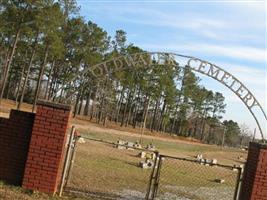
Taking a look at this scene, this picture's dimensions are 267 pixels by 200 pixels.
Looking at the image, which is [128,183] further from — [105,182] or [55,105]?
[55,105]

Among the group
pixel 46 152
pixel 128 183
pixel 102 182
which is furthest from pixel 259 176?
pixel 128 183

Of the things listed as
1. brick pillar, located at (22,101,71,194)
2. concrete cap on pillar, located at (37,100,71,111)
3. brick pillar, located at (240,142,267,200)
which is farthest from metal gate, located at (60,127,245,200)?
concrete cap on pillar, located at (37,100,71,111)

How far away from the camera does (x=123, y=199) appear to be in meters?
12.4

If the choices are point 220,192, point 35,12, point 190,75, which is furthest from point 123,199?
point 190,75

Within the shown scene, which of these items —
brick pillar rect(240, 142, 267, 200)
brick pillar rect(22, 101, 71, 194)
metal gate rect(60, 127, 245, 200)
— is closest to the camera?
brick pillar rect(22, 101, 71, 194)

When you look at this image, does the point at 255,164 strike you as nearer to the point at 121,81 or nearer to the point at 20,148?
the point at 20,148

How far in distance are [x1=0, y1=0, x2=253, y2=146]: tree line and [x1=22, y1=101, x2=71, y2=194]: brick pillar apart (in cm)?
116

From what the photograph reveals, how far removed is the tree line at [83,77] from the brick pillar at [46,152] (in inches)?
45.7

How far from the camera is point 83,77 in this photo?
13.1 meters

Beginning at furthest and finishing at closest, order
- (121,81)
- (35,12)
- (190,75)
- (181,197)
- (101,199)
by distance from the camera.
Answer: (190,75), (121,81), (35,12), (181,197), (101,199)

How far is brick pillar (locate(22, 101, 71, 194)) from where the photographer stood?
10289 mm

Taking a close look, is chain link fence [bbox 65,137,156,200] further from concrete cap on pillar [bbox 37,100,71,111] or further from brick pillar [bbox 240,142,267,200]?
brick pillar [bbox 240,142,267,200]

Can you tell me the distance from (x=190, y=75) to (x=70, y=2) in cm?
3434

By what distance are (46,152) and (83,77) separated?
3.22 meters
